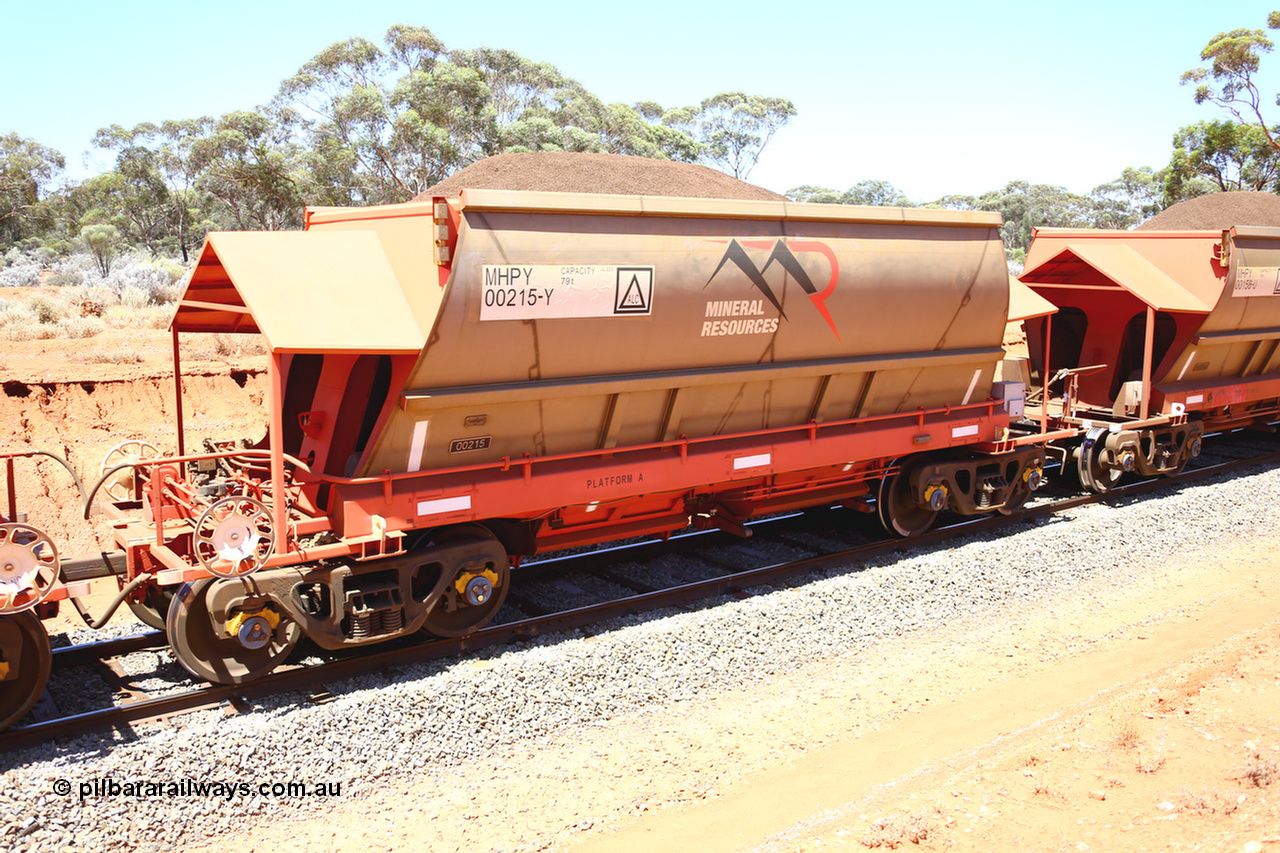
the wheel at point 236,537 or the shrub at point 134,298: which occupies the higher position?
the shrub at point 134,298

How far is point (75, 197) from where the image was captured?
53.9 m

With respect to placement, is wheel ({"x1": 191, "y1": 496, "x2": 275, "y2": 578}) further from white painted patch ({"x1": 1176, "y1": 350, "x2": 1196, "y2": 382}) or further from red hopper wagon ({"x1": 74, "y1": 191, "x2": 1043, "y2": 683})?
white painted patch ({"x1": 1176, "y1": 350, "x2": 1196, "y2": 382})

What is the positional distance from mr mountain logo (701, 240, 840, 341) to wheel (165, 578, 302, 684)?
4.50 meters

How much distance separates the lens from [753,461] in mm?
9406

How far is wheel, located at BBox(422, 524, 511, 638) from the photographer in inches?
310

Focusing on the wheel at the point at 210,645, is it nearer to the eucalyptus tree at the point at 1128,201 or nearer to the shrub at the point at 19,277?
the shrub at the point at 19,277

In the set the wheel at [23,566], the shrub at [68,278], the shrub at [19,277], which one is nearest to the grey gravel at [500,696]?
the wheel at [23,566]

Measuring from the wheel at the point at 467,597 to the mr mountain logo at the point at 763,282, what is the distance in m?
2.85

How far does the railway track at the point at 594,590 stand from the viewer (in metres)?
6.79

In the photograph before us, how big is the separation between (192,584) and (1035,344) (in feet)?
41.7

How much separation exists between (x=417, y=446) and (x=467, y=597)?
1379mm

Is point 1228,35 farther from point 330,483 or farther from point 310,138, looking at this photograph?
point 330,483

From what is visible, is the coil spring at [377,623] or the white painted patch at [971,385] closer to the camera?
the coil spring at [377,623]

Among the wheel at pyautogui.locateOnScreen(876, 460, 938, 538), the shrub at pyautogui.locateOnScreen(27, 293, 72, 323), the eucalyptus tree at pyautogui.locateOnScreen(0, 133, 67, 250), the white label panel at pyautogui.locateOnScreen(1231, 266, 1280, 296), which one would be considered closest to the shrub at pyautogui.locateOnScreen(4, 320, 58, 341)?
the shrub at pyautogui.locateOnScreen(27, 293, 72, 323)
